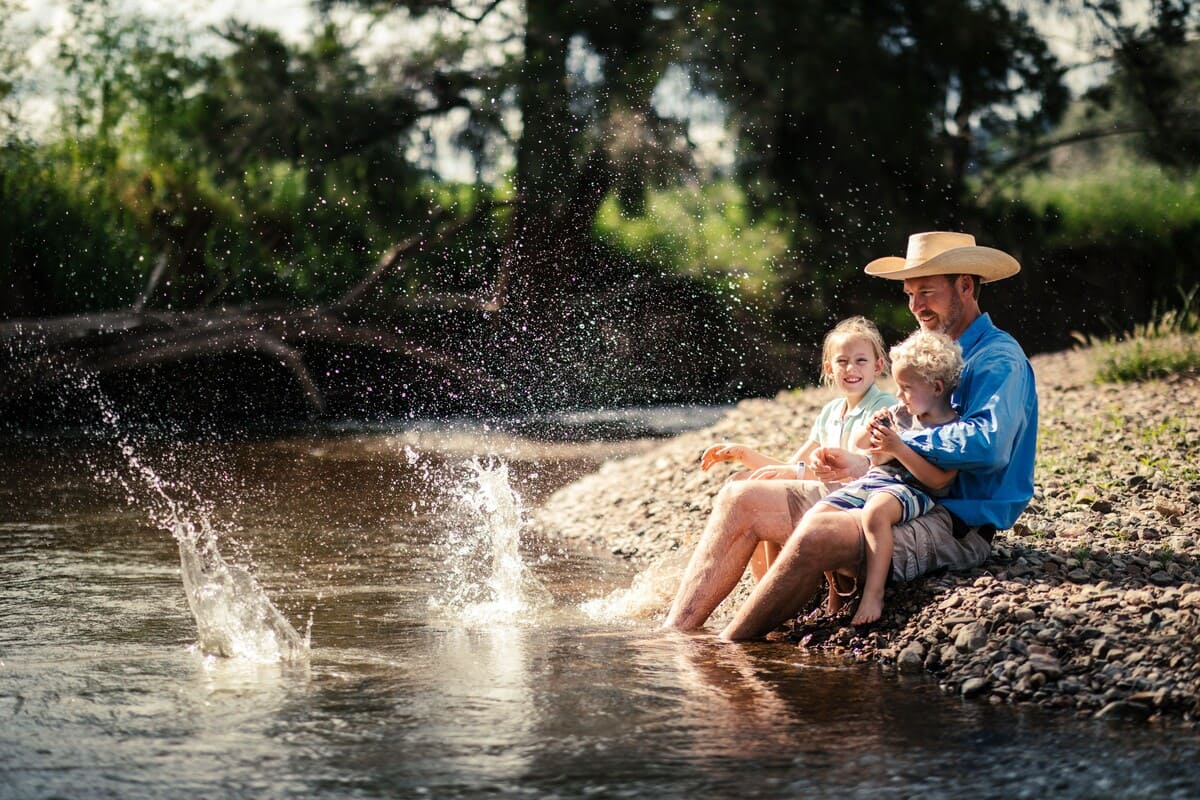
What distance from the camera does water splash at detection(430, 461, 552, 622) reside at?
6.87 metres

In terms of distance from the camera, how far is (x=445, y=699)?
16.5 ft

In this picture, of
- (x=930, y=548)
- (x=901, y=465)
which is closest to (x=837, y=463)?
(x=901, y=465)

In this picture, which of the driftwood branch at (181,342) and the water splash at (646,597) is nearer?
the water splash at (646,597)

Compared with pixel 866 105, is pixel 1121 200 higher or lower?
lower

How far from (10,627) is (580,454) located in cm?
843

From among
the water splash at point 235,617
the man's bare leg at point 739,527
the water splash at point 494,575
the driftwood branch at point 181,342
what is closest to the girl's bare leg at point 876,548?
the man's bare leg at point 739,527

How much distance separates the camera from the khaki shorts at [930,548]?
5633mm

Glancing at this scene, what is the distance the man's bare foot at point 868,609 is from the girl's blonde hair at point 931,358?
0.89 m

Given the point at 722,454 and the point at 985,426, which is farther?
the point at 722,454

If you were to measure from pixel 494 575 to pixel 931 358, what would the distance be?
2.92 metres

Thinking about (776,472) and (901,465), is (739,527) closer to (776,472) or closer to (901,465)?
(776,472)

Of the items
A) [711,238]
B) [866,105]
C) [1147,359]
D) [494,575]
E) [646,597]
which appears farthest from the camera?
[711,238]

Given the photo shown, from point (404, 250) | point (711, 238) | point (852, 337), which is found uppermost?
point (404, 250)

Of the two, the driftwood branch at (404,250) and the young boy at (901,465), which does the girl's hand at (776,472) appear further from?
the driftwood branch at (404,250)
